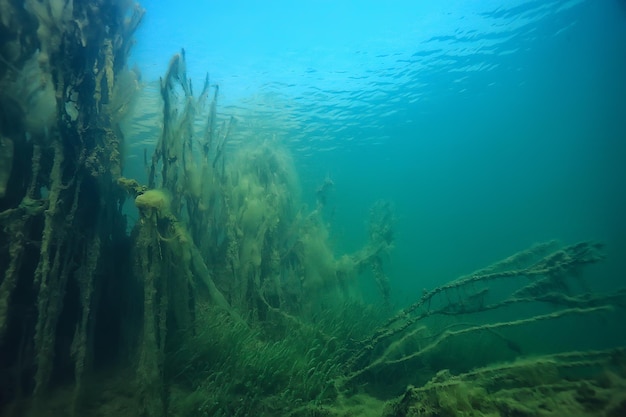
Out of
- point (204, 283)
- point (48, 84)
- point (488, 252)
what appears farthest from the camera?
point (488, 252)

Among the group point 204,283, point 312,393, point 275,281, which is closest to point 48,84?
point 204,283

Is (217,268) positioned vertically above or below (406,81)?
below

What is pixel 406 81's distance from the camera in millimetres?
20219

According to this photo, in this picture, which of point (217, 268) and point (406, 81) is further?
point (406, 81)

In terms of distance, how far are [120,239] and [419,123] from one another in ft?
87.7

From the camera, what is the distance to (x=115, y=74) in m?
5.46

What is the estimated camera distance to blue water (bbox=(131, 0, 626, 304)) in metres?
14.1

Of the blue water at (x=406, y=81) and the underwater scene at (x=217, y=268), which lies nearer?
the underwater scene at (x=217, y=268)

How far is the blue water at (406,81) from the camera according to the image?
14.1 metres

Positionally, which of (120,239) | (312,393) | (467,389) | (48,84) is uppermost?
(48,84)

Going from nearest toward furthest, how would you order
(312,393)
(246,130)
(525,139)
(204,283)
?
1. (312,393)
2. (204,283)
3. (246,130)
4. (525,139)

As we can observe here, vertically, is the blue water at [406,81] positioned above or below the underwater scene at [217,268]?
above

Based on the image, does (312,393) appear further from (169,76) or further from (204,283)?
(169,76)

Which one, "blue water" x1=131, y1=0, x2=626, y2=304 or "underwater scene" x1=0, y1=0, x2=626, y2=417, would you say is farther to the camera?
"blue water" x1=131, y1=0, x2=626, y2=304
